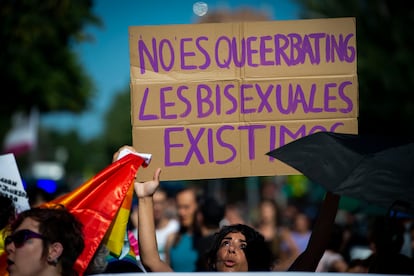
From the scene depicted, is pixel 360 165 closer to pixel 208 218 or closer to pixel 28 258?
pixel 28 258

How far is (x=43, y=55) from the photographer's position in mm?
19250

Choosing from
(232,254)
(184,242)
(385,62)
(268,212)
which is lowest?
(268,212)

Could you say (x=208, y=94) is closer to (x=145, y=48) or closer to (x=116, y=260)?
(x=145, y=48)

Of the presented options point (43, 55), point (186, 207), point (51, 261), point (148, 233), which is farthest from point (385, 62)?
point (51, 261)

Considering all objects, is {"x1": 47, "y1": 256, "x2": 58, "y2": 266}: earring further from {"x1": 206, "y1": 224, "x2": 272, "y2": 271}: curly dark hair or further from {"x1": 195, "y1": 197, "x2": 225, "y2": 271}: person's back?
{"x1": 195, "y1": 197, "x2": 225, "y2": 271}: person's back

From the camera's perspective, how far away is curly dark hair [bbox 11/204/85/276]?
13.2ft

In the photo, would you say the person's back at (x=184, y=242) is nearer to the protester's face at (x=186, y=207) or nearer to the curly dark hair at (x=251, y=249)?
the protester's face at (x=186, y=207)

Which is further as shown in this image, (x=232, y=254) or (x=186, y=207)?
(x=186, y=207)

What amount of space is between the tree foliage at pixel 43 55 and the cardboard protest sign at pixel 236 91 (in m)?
6.53

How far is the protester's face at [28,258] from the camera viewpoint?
3.93 metres

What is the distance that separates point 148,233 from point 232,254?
1.59ft

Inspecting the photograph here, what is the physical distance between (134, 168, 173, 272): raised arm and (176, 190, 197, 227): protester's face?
355 centimetres

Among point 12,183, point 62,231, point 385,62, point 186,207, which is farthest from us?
point 385,62

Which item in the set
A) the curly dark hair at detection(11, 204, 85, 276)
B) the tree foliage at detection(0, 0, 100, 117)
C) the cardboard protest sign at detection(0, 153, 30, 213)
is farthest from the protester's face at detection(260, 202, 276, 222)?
the curly dark hair at detection(11, 204, 85, 276)
